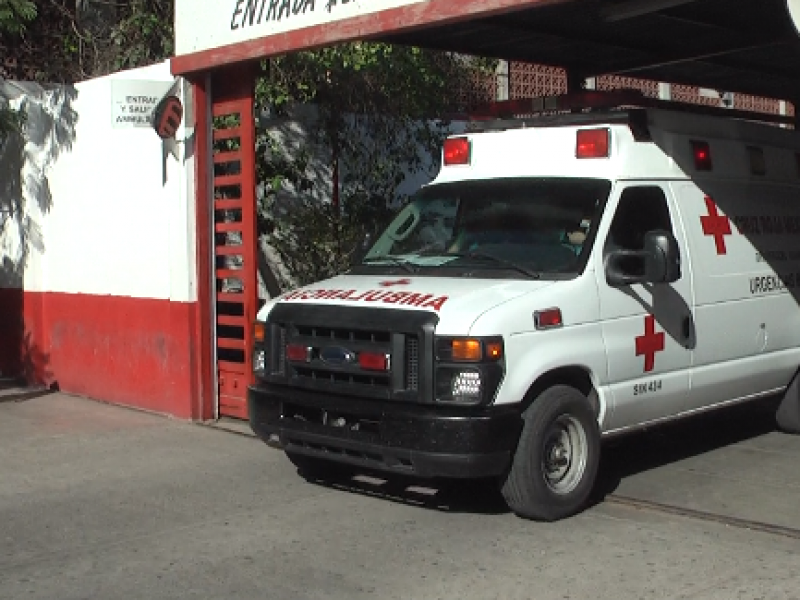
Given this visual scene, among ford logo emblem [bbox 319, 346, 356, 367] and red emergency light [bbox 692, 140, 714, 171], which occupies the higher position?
red emergency light [bbox 692, 140, 714, 171]

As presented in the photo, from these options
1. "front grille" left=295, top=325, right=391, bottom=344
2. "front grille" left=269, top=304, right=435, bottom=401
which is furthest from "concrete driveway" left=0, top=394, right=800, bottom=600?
"front grille" left=295, top=325, right=391, bottom=344

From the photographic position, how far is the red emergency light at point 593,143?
25.4 ft

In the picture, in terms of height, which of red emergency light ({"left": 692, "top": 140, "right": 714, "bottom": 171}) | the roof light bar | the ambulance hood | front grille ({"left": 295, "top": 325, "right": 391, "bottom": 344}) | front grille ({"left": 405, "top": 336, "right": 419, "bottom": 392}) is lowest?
front grille ({"left": 405, "top": 336, "right": 419, "bottom": 392})

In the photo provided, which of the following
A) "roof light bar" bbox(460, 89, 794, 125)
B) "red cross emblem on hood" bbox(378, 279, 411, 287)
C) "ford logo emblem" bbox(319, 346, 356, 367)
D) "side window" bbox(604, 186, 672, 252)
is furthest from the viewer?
"roof light bar" bbox(460, 89, 794, 125)

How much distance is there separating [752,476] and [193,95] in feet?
19.0

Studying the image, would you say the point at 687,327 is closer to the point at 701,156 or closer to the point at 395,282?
the point at 701,156

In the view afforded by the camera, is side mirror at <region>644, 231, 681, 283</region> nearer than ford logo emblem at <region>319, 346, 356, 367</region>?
No

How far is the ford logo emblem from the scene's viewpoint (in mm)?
7098

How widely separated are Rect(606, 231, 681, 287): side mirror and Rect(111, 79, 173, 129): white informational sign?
483 centimetres

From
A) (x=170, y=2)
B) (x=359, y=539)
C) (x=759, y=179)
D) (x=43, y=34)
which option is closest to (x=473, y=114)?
(x=759, y=179)

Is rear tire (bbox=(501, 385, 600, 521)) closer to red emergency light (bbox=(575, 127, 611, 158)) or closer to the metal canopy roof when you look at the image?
red emergency light (bbox=(575, 127, 611, 158))

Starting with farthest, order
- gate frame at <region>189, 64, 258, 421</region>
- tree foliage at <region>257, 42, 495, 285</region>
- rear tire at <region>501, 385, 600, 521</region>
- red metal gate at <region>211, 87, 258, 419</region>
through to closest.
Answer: tree foliage at <region>257, 42, 495, 285</region>
gate frame at <region>189, 64, 258, 421</region>
red metal gate at <region>211, 87, 258, 419</region>
rear tire at <region>501, 385, 600, 521</region>

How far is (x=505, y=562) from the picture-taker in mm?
6359

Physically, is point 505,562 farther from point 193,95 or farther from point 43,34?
point 43,34
